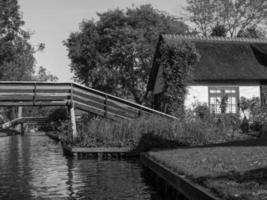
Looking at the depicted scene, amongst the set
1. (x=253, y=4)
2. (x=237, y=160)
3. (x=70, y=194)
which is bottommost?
(x=70, y=194)

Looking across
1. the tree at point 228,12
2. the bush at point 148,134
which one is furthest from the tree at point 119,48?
the bush at point 148,134

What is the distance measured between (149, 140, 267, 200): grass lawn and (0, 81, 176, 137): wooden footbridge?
10.2 meters

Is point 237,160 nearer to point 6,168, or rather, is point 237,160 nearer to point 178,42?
point 6,168

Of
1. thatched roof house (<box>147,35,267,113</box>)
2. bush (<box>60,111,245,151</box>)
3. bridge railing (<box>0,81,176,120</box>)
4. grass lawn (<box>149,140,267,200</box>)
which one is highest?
thatched roof house (<box>147,35,267,113</box>)

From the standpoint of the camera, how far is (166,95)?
29828 millimetres

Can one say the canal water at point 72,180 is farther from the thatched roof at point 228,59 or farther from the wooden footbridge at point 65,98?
the thatched roof at point 228,59

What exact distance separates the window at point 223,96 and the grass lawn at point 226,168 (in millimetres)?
15407

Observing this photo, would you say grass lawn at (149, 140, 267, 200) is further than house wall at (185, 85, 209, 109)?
No

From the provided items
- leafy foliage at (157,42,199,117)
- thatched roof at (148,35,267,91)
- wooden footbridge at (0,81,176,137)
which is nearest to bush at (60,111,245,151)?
wooden footbridge at (0,81,176,137)

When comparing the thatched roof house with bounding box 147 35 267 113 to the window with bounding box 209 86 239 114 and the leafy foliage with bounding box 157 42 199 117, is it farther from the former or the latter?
the leafy foliage with bounding box 157 42 199 117

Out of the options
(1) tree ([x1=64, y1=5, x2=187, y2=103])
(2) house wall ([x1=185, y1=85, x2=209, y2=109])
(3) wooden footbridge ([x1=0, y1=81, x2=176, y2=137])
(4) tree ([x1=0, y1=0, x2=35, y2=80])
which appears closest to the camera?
(3) wooden footbridge ([x1=0, y1=81, x2=176, y2=137])

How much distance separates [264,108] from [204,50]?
7.20m

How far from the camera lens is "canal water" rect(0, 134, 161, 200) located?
12047 mm

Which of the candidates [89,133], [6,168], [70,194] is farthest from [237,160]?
[89,133]
